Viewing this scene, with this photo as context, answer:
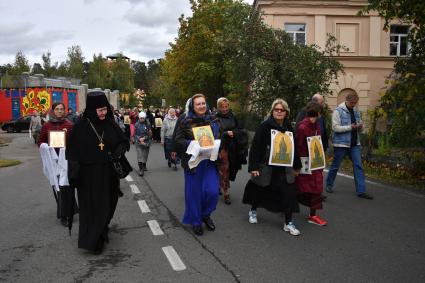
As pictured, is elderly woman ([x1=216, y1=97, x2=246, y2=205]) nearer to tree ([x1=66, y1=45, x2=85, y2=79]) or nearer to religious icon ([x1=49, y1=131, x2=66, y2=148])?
religious icon ([x1=49, y1=131, x2=66, y2=148])

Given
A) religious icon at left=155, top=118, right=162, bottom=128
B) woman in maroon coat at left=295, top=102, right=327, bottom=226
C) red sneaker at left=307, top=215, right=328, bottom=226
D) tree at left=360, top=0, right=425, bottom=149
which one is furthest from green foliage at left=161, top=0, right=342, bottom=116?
red sneaker at left=307, top=215, right=328, bottom=226

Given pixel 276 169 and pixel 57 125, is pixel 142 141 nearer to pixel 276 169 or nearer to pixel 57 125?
pixel 57 125

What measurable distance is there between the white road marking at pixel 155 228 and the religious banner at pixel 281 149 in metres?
1.75

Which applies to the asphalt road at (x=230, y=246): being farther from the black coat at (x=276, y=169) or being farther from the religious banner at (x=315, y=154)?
the religious banner at (x=315, y=154)

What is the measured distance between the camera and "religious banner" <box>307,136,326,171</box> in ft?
21.4

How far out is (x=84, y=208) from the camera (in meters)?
5.55

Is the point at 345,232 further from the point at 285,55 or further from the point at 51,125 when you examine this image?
the point at 285,55

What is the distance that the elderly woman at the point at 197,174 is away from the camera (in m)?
6.22

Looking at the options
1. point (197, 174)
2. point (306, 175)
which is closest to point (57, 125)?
point (197, 174)

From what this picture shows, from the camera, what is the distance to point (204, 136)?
6.20 metres

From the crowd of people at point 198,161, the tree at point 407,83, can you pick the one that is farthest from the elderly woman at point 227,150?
the tree at point 407,83

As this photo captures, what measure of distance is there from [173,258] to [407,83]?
5188 millimetres

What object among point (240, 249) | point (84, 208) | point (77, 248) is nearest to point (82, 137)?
point (84, 208)

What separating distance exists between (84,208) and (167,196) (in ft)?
11.8
